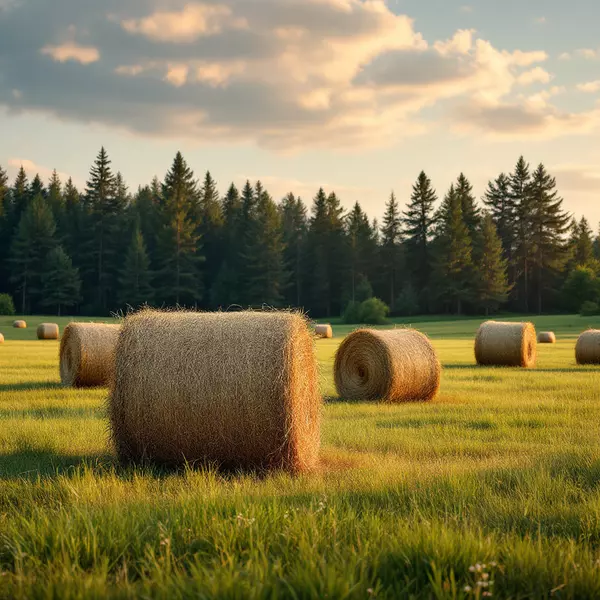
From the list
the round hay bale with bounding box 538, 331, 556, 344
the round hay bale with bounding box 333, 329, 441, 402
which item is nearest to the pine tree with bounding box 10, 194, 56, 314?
the round hay bale with bounding box 538, 331, 556, 344

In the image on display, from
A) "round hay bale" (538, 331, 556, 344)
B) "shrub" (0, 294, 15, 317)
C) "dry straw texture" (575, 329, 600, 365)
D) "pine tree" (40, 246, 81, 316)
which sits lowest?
"round hay bale" (538, 331, 556, 344)

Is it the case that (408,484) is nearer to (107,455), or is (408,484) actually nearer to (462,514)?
(462,514)

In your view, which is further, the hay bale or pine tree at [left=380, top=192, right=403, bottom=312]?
pine tree at [left=380, top=192, right=403, bottom=312]

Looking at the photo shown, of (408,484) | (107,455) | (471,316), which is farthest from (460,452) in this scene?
(471,316)

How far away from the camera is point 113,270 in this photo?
95438mm

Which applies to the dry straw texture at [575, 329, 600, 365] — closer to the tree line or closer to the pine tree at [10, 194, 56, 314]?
the tree line

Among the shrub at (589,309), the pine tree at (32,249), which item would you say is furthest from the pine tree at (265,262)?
the shrub at (589,309)

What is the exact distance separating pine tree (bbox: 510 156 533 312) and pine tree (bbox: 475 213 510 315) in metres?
5.74

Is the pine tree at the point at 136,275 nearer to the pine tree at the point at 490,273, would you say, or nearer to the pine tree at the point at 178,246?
the pine tree at the point at 178,246

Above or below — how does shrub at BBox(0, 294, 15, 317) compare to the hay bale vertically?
above

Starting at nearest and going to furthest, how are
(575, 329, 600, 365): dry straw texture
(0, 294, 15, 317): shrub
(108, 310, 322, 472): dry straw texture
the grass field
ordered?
the grass field, (108, 310, 322, 472): dry straw texture, (575, 329, 600, 365): dry straw texture, (0, 294, 15, 317): shrub

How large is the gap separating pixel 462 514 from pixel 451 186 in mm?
92398

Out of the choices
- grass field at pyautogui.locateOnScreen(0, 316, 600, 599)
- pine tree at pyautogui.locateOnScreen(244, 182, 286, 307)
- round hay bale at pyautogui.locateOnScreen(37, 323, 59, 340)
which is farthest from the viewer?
pine tree at pyautogui.locateOnScreen(244, 182, 286, 307)

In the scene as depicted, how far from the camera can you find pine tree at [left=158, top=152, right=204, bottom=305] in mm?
91375
